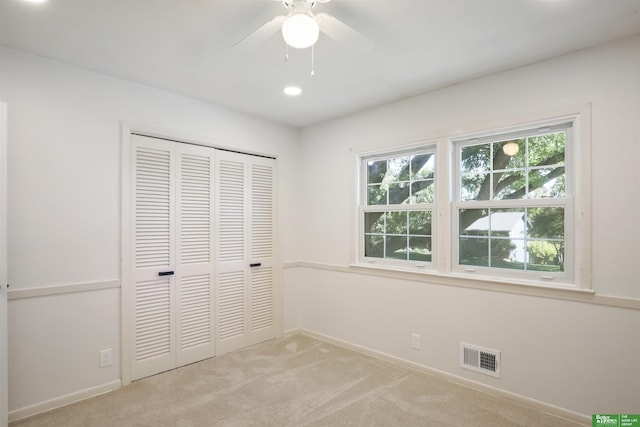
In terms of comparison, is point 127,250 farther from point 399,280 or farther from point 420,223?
point 420,223

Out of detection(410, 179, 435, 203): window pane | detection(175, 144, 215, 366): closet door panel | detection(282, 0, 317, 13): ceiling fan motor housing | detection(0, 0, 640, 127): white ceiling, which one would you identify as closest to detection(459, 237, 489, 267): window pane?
detection(410, 179, 435, 203): window pane

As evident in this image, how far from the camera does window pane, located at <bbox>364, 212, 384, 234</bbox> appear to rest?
347 centimetres

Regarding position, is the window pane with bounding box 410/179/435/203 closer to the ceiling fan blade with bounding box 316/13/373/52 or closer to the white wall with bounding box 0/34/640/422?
the white wall with bounding box 0/34/640/422

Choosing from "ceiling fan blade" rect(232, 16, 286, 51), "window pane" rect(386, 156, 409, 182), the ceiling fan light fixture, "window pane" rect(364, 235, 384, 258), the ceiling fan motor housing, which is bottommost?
"window pane" rect(364, 235, 384, 258)

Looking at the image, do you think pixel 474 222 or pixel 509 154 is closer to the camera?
pixel 509 154

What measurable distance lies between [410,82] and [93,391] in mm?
3491

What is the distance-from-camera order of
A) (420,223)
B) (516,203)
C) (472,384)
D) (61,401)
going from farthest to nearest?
(420,223), (472,384), (516,203), (61,401)

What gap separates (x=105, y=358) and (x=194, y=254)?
3.47ft

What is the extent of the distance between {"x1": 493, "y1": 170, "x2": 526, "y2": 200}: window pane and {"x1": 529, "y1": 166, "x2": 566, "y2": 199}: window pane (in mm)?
60

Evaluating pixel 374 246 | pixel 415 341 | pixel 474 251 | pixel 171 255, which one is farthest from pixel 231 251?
pixel 474 251

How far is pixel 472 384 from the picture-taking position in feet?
8.81

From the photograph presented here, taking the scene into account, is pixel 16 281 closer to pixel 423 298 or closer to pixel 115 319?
pixel 115 319

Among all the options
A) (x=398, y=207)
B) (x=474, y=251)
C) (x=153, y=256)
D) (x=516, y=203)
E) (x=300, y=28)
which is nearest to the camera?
(x=300, y=28)

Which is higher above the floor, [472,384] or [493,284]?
[493,284]
